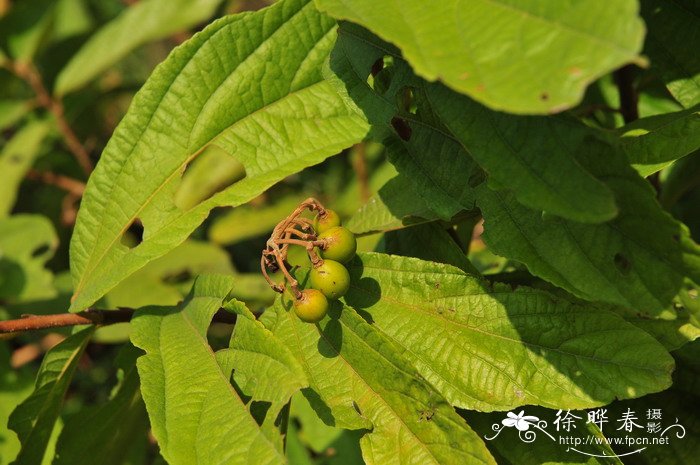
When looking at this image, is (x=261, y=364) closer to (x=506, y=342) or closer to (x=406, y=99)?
(x=506, y=342)

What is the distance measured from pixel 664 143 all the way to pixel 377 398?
0.55 meters

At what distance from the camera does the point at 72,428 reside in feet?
4.73

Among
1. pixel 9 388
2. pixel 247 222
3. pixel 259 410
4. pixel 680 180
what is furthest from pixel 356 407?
pixel 247 222

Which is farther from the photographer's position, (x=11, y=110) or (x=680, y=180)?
(x=11, y=110)

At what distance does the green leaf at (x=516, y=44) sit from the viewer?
680mm

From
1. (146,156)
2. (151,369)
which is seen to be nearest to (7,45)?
(146,156)

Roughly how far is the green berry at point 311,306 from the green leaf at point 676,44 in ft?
2.44

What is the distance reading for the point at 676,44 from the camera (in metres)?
1.28

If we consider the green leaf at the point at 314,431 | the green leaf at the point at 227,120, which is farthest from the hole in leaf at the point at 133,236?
the green leaf at the point at 227,120

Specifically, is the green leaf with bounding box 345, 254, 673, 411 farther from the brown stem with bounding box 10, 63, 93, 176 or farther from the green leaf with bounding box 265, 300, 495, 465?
the brown stem with bounding box 10, 63, 93, 176

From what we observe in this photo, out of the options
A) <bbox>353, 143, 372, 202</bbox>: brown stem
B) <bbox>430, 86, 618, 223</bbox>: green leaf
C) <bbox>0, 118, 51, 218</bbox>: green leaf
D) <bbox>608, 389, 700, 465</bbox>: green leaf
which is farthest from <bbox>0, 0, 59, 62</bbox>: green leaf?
<bbox>608, 389, 700, 465</bbox>: green leaf

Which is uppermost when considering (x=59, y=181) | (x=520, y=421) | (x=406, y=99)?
(x=406, y=99)

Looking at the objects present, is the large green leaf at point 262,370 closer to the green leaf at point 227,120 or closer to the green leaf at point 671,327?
the green leaf at point 227,120

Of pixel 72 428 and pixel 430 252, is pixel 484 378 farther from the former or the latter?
pixel 72 428
